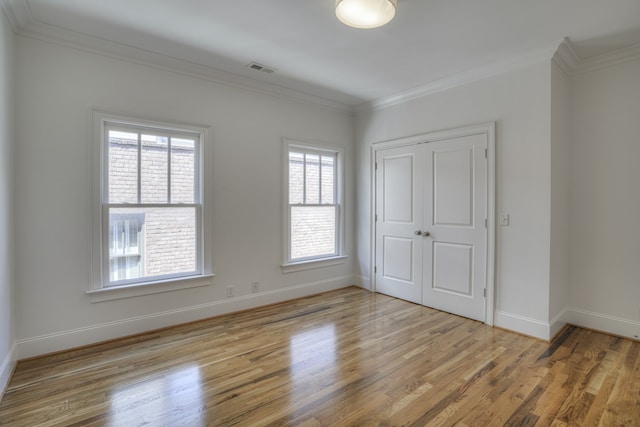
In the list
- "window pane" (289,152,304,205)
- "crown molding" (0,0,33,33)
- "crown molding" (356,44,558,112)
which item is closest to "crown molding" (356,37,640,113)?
"crown molding" (356,44,558,112)

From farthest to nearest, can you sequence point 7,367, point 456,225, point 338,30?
point 456,225 → point 338,30 → point 7,367

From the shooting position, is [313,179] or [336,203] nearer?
[313,179]

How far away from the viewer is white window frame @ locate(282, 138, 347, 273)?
415 cm

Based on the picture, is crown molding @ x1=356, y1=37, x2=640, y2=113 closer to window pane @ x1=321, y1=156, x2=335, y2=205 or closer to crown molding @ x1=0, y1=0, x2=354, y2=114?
window pane @ x1=321, y1=156, x2=335, y2=205

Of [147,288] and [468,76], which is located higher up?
[468,76]

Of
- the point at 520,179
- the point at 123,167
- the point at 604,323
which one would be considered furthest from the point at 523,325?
the point at 123,167

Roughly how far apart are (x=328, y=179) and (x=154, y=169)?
2326 millimetres

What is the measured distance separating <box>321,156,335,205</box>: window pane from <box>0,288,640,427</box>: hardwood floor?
74.3 inches

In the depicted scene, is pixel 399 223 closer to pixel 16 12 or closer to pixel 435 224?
pixel 435 224

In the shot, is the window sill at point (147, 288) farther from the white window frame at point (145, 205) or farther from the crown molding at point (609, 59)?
the crown molding at point (609, 59)

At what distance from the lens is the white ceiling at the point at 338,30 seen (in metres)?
2.37

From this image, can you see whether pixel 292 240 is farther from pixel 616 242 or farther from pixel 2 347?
pixel 616 242

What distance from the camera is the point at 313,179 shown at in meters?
4.54

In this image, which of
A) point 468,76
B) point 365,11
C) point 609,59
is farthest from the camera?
point 468,76
